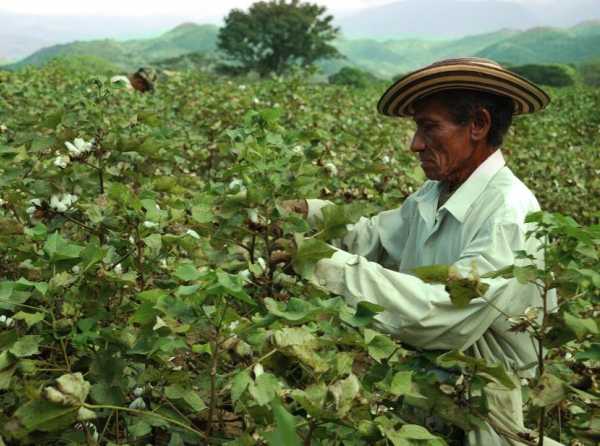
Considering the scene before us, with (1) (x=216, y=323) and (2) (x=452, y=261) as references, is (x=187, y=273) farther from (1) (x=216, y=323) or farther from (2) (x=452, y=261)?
(2) (x=452, y=261)

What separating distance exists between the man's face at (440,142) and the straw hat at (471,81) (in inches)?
2.5

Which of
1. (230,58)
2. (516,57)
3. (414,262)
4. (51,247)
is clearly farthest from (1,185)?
(516,57)

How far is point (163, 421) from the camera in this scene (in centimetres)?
154

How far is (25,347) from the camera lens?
143 cm

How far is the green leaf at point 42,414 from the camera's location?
118cm

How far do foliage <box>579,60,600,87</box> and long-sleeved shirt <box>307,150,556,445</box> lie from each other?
4144cm

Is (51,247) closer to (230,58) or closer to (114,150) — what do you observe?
(114,150)

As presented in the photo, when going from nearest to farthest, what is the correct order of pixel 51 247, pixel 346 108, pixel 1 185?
pixel 51 247 < pixel 1 185 < pixel 346 108

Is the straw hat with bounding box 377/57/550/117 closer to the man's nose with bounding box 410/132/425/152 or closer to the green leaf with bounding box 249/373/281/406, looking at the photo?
the man's nose with bounding box 410/132/425/152

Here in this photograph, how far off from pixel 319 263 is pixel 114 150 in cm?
87

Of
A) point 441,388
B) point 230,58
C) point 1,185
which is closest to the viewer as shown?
point 441,388

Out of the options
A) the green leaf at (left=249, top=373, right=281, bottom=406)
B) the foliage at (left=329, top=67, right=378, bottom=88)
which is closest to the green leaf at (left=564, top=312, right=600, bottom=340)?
the green leaf at (left=249, top=373, right=281, bottom=406)

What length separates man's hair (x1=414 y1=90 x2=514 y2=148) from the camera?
2.26m

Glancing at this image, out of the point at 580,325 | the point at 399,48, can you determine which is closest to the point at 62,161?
the point at 580,325
